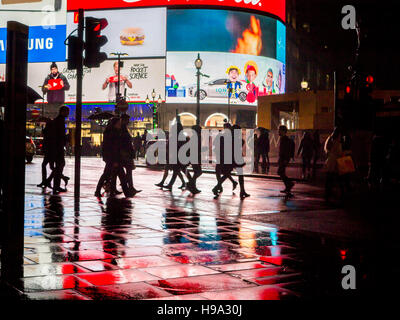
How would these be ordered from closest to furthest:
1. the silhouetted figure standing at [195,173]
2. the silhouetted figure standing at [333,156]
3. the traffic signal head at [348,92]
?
the traffic signal head at [348,92], the silhouetted figure standing at [333,156], the silhouetted figure standing at [195,173]

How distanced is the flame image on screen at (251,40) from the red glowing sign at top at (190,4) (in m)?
1.62

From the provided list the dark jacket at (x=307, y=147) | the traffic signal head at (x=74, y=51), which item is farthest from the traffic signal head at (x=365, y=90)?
the dark jacket at (x=307, y=147)

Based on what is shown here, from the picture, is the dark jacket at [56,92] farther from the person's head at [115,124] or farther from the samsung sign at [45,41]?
Result: the person's head at [115,124]

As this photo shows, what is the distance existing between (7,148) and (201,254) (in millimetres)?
2237

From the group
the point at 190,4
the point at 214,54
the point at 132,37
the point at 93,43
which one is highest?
the point at 190,4

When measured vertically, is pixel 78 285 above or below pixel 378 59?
below

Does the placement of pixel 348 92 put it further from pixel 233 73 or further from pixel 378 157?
pixel 233 73

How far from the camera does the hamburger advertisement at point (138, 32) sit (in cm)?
5406

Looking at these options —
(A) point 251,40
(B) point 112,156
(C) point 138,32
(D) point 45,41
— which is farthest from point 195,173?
(A) point 251,40

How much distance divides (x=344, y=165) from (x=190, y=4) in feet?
149

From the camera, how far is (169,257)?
215 inches

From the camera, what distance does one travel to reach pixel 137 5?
54.9 m
